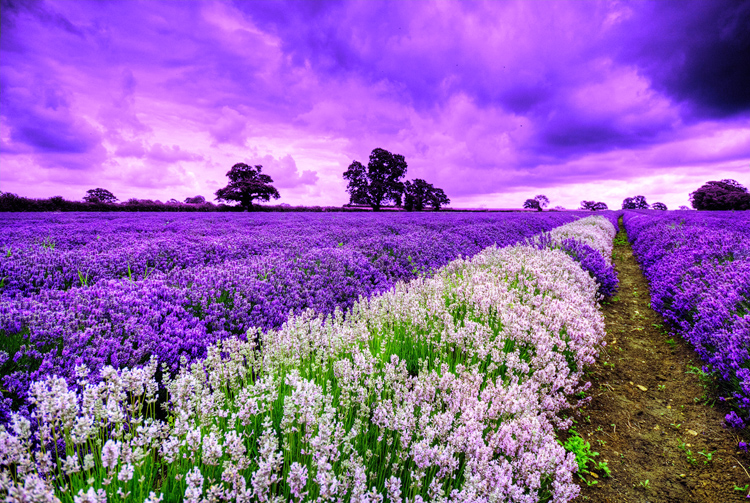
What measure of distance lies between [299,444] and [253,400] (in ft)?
1.32

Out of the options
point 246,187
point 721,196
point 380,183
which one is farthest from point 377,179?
point 721,196

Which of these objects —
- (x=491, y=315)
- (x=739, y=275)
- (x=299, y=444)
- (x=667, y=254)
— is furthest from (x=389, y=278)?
(x=667, y=254)

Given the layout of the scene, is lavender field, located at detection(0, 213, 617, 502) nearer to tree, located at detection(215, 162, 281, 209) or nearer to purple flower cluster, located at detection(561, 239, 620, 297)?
purple flower cluster, located at detection(561, 239, 620, 297)

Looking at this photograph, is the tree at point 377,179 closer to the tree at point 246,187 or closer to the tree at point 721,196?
the tree at point 246,187

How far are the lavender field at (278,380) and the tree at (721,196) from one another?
58567 mm

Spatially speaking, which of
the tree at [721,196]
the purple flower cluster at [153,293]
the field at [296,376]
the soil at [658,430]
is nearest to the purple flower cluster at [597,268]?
the field at [296,376]

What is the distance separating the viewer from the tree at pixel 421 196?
1955 inches

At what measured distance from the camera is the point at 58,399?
4.42 feet

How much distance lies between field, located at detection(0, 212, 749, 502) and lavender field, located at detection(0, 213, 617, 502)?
0.02 m

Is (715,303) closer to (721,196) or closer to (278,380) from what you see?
(278,380)

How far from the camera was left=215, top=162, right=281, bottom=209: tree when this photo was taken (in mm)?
38844

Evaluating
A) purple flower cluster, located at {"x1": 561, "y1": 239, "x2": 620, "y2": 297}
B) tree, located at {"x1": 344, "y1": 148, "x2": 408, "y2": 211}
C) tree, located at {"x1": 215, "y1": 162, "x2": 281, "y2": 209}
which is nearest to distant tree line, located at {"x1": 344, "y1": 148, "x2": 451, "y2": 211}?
tree, located at {"x1": 344, "y1": 148, "x2": 408, "y2": 211}

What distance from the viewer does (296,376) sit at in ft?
6.57

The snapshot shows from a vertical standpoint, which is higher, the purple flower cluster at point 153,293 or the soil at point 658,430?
the purple flower cluster at point 153,293
